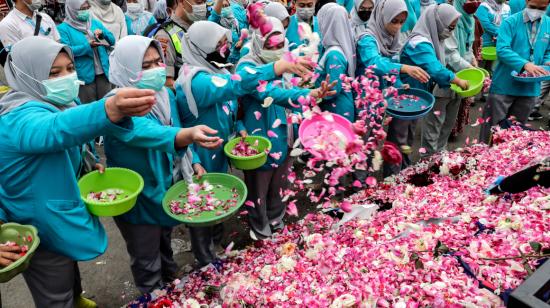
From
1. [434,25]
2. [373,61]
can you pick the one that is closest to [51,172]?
[373,61]

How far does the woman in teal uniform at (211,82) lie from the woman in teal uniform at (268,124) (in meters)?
0.22

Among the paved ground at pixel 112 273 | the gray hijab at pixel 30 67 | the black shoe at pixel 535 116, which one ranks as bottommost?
the black shoe at pixel 535 116

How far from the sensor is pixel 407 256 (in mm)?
2201

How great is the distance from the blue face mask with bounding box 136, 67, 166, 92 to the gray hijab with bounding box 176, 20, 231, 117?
0.97 ft

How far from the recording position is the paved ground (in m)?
3.54

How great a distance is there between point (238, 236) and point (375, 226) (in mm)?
1885

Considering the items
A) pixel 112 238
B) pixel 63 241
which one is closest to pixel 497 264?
pixel 63 241

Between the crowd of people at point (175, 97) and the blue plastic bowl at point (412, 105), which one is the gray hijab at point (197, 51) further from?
the blue plastic bowl at point (412, 105)

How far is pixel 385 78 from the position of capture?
4.46m

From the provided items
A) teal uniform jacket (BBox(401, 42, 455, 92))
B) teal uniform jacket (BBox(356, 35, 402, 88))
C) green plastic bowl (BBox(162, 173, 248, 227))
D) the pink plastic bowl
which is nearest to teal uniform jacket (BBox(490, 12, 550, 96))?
teal uniform jacket (BBox(401, 42, 455, 92))

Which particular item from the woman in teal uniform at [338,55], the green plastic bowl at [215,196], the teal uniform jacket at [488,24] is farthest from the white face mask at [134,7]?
the teal uniform jacket at [488,24]

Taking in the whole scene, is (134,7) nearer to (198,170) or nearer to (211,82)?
(211,82)

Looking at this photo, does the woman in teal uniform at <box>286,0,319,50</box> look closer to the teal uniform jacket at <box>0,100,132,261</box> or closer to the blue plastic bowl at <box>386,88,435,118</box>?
the blue plastic bowl at <box>386,88,435,118</box>

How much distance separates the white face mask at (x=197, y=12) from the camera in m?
4.77
